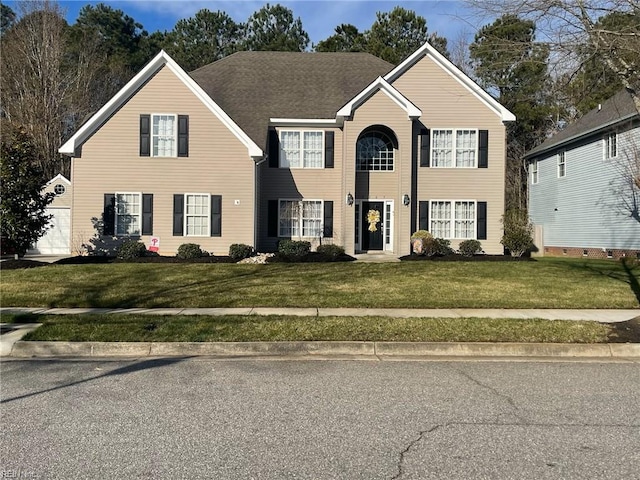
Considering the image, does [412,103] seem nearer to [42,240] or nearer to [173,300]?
[173,300]

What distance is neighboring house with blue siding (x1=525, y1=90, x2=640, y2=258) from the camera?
22047 millimetres

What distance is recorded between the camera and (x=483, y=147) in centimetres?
2169

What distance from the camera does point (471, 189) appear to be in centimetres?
2178

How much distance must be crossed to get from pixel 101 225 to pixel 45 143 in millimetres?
15797

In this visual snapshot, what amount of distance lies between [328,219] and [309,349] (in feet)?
46.3

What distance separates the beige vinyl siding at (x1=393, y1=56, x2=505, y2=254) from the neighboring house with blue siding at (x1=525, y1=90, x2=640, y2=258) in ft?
15.8

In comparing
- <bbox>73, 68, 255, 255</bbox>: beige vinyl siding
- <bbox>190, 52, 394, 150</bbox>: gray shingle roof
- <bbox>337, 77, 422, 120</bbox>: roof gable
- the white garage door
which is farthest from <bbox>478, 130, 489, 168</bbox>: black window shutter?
the white garage door

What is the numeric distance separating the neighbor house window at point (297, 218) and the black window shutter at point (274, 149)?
5.40ft

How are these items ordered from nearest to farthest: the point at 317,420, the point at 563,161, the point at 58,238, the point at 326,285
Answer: the point at 317,420 → the point at 326,285 → the point at 58,238 → the point at 563,161

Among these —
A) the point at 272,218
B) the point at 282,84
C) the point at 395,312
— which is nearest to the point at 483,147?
the point at 272,218

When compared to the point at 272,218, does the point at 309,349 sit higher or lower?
lower

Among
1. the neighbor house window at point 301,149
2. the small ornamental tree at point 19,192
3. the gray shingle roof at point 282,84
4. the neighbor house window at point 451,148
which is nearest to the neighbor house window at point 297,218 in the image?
the neighbor house window at point 301,149

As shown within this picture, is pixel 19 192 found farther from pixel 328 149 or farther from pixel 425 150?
pixel 425 150

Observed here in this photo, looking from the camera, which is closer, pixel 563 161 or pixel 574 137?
pixel 574 137
